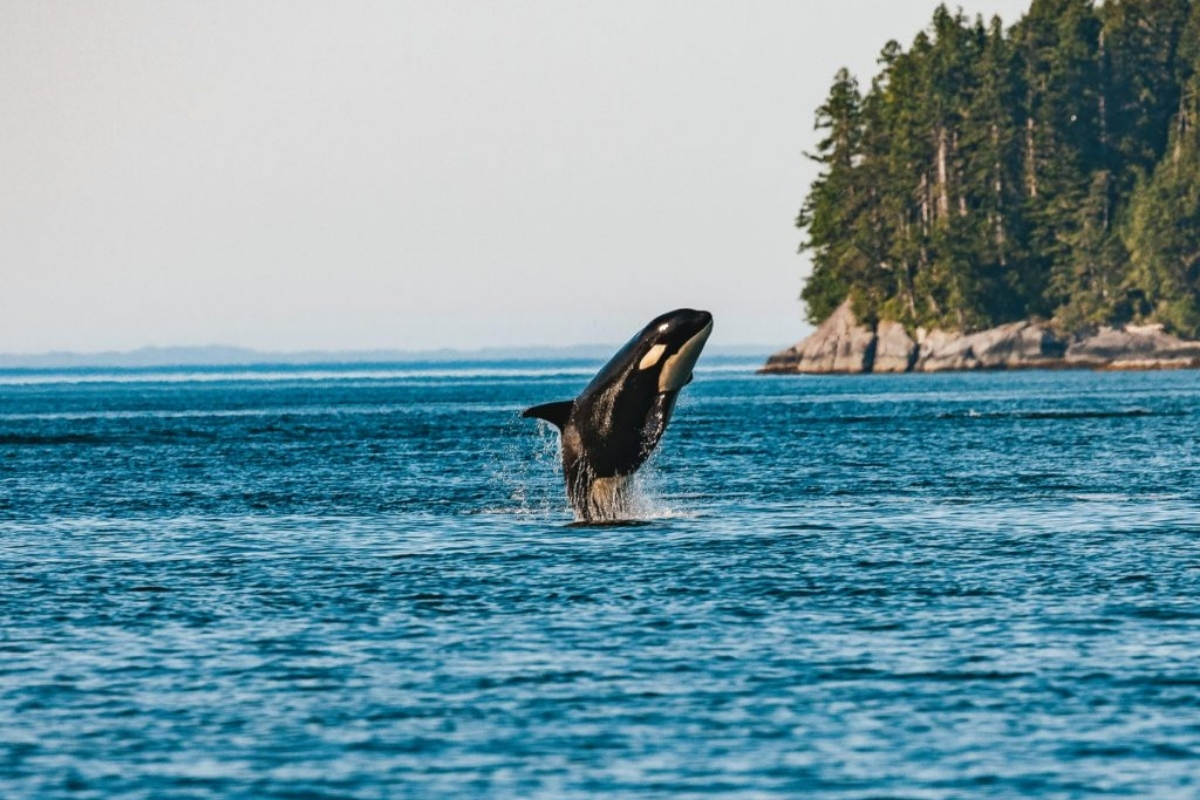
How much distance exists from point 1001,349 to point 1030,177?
16.7m

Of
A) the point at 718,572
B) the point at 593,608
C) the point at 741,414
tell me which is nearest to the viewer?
the point at 593,608

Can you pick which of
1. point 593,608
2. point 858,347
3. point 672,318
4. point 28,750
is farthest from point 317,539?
point 858,347

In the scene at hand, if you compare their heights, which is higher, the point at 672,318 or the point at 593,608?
the point at 672,318

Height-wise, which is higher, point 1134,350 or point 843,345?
point 843,345

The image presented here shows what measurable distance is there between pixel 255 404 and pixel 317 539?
121649 mm

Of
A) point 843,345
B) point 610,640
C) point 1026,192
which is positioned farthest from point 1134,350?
point 610,640

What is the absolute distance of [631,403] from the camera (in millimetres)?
33625

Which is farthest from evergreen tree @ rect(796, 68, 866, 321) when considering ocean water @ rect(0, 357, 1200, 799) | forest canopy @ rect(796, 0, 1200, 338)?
ocean water @ rect(0, 357, 1200, 799)

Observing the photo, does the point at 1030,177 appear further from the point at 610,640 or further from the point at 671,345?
the point at 610,640

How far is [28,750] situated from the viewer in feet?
62.3

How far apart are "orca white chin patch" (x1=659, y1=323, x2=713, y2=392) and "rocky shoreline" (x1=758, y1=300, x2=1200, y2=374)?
146 meters

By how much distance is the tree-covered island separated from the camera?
173 metres

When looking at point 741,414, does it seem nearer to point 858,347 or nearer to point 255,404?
point 255,404

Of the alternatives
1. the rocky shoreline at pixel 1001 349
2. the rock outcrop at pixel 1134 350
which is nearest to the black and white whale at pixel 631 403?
the rock outcrop at pixel 1134 350
